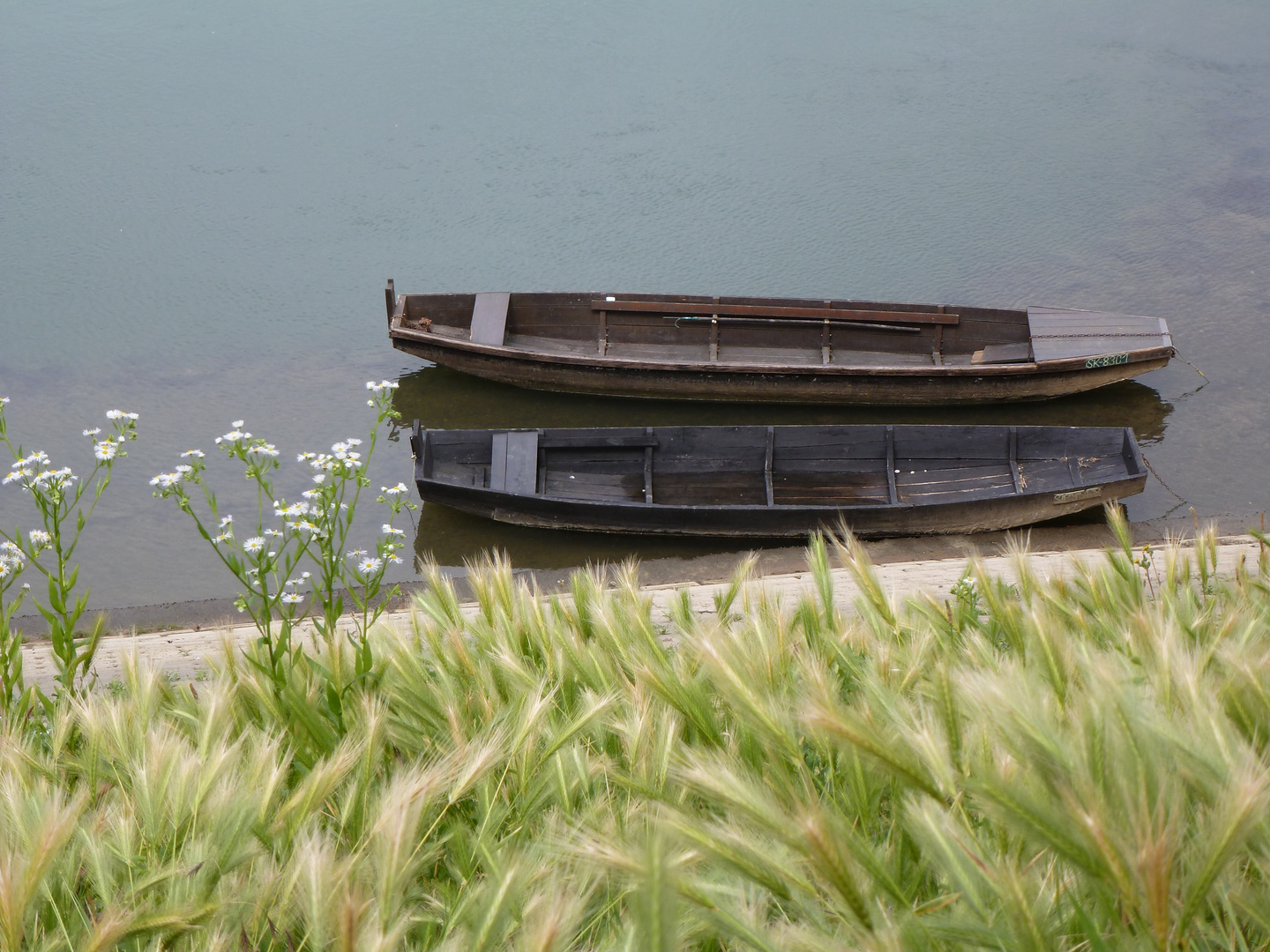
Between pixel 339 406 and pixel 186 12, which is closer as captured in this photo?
pixel 339 406

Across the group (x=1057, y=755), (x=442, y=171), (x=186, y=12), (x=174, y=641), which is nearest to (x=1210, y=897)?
(x=1057, y=755)

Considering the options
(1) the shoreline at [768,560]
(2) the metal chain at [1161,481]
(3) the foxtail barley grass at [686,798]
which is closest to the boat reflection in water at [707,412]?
(2) the metal chain at [1161,481]

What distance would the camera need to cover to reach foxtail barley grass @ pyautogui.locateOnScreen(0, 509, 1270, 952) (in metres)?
1.64

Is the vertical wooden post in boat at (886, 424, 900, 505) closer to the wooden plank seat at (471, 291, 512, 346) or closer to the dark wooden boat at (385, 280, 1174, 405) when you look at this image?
the dark wooden boat at (385, 280, 1174, 405)

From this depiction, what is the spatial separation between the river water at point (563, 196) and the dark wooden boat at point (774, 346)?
15.3 inches

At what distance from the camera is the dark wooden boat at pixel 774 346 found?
11.8 meters

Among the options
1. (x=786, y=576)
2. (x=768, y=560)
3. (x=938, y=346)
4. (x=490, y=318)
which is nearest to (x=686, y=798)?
(x=786, y=576)

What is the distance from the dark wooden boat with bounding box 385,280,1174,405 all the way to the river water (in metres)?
0.39

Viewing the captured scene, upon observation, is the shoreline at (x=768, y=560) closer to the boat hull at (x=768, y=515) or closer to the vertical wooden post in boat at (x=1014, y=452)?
the boat hull at (x=768, y=515)

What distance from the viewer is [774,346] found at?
1277 centimetres

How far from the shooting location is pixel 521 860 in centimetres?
201

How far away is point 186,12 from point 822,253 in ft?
49.2

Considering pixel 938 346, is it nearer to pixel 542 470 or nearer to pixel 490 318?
pixel 542 470

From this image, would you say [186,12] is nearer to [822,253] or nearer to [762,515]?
[822,253]
